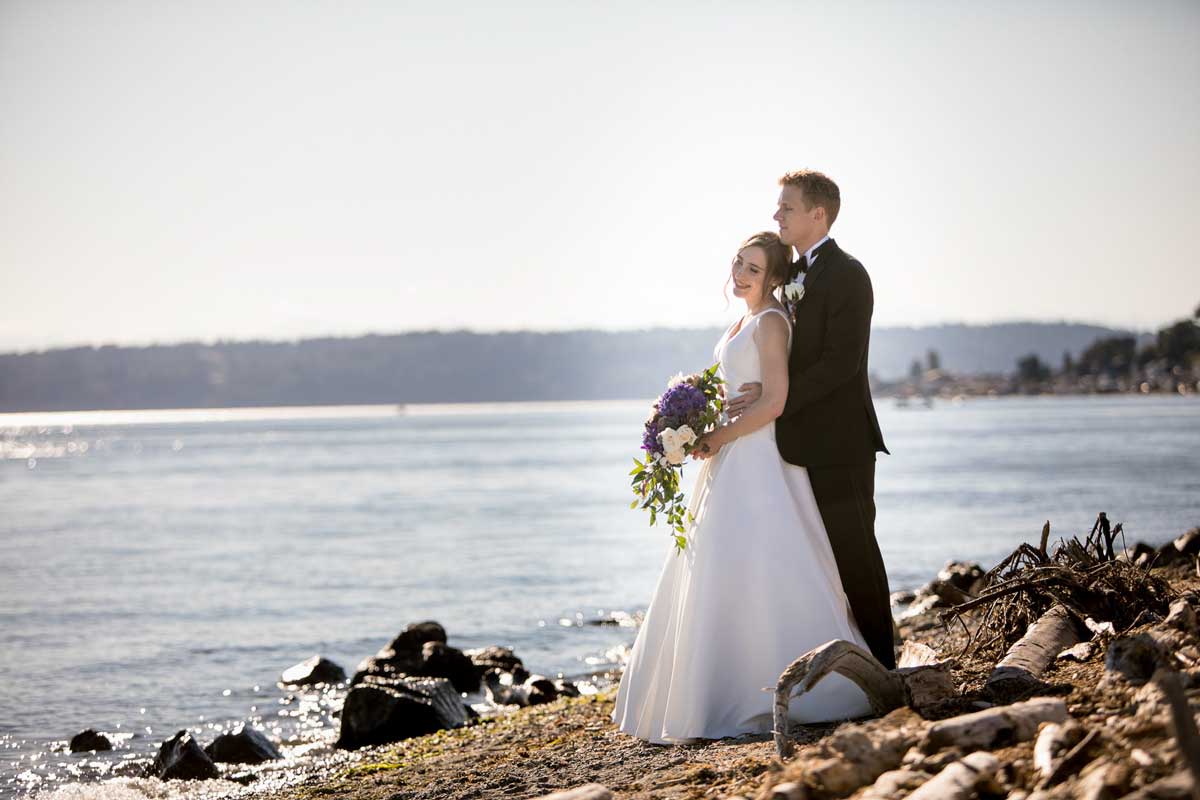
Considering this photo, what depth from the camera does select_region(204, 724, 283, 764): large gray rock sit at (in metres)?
11.1

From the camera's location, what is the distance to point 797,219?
710 centimetres

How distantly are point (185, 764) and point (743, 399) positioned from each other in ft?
21.1

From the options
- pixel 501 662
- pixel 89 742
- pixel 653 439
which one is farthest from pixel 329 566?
pixel 653 439

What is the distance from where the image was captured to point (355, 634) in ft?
65.1

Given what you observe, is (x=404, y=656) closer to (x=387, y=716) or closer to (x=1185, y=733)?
(x=387, y=716)

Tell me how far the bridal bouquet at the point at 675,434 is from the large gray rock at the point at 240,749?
5750 mm

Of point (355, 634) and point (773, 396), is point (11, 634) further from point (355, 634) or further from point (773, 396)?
point (773, 396)

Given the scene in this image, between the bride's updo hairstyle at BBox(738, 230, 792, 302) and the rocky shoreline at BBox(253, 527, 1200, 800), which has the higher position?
the bride's updo hairstyle at BBox(738, 230, 792, 302)

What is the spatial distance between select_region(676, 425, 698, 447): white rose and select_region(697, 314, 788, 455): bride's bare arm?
0.39ft

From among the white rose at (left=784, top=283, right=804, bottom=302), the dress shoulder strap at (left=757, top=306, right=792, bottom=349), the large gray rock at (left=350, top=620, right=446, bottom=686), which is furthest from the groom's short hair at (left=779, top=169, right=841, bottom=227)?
the large gray rock at (left=350, top=620, right=446, bottom=686)

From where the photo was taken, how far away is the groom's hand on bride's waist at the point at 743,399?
23.7 feet

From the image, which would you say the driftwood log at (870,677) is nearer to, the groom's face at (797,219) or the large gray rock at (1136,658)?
the large gray rock at (1136,658)

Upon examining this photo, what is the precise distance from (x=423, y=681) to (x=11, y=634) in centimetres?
1152

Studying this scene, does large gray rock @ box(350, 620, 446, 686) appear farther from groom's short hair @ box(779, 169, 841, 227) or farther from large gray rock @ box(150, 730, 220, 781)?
groom's short hair @ box(779, 169, 841, 227)
